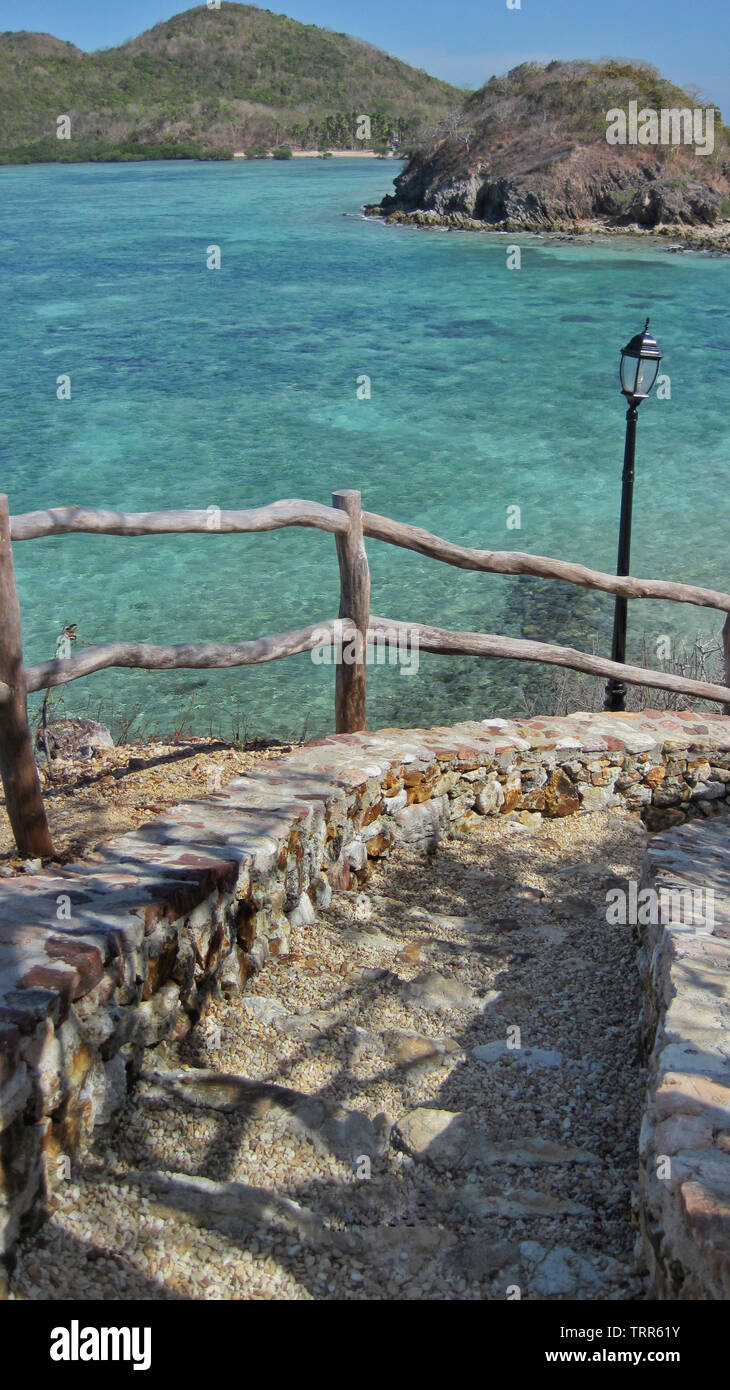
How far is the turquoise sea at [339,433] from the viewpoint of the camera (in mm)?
12352

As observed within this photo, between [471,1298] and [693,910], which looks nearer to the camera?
[471,1298]

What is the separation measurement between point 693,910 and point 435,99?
160m

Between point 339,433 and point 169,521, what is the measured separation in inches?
702

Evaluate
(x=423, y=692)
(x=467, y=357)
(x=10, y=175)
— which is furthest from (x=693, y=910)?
(x=10, y=175)

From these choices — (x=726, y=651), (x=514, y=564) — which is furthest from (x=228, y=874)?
(x=726, y=651)

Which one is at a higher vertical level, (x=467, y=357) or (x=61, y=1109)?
(x=467, y=357)

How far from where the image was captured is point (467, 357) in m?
27.9

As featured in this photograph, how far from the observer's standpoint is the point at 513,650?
5.83m

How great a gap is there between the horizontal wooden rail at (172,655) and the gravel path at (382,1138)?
1.38 meters

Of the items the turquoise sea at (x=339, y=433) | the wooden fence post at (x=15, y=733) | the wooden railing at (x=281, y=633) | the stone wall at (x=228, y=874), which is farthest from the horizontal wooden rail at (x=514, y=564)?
the turquoise sea at (x=339, y=433)

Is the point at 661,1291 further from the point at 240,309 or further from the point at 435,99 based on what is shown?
the point at 435,99
